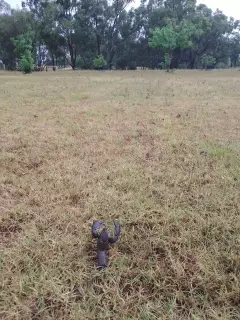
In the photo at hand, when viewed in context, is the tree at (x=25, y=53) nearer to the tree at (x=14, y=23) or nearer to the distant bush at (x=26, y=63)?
the distant bush at (x=26, y=63)

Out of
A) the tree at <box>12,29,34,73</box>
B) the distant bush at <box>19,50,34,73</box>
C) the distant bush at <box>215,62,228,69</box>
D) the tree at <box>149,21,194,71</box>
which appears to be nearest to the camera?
the distant bush at <box>19,50,34,73</box>

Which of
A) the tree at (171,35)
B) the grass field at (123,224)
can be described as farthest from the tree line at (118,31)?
the grass field at (123,224)

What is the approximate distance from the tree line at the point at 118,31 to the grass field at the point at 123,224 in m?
29.9

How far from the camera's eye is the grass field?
1499 millimetres

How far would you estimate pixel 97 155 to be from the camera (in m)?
3.58

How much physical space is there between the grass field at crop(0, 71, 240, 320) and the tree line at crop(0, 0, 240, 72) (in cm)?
2995

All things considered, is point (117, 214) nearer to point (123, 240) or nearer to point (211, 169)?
point (123, 240)

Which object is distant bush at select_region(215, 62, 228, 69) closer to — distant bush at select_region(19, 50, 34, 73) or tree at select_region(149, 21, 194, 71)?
tree at select_region(149, 21, 194, 71)

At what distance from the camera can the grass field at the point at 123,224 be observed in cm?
150

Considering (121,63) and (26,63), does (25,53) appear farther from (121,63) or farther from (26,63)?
(121,63)

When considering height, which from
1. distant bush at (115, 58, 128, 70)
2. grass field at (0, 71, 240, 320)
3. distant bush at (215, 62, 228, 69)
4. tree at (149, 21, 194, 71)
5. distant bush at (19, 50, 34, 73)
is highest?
tree at (149, 21, 194, 71)

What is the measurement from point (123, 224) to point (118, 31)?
4403cm

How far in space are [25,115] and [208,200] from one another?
4.77 m

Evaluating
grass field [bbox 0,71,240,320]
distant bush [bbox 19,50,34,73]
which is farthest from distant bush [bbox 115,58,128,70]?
grass field [bbox 0,71,240,320]
